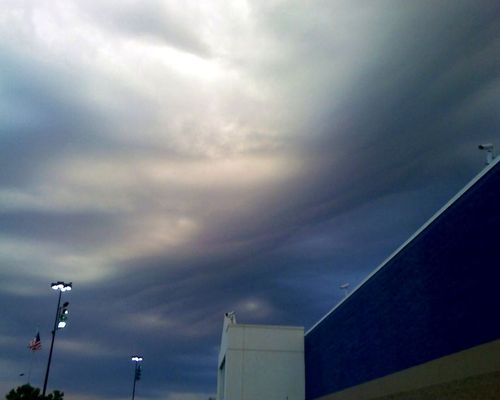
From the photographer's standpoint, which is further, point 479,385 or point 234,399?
point 234,399

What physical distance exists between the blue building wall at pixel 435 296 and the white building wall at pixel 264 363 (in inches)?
655

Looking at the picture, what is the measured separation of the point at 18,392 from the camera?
65250 mm

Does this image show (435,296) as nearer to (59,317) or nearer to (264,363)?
(59,317)

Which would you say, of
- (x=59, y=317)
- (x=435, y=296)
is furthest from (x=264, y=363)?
(x=435, y=296)

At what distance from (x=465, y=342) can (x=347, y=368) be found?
17.3 meters

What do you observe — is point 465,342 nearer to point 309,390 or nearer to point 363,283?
point 363,283

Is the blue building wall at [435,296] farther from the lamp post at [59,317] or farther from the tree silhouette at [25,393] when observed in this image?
the tree silhouette at [25,393]

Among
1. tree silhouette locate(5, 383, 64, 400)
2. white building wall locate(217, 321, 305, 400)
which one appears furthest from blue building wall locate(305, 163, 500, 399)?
tree silhouette locate(5, 383, 64, 400)

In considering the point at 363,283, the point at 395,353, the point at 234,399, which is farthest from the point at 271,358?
the point at 395,353

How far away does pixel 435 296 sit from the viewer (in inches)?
946

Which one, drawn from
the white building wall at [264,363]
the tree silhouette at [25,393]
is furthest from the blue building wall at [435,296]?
the tree silhouette at [25,393]

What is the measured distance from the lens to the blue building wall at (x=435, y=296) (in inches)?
787

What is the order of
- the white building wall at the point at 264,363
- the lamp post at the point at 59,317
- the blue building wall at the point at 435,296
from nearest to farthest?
the blue building wall at the point at 435,296
the lamp post at the point at 59,317
the white building wall at the point at 264,363

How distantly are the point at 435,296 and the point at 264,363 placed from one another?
3290 cm
